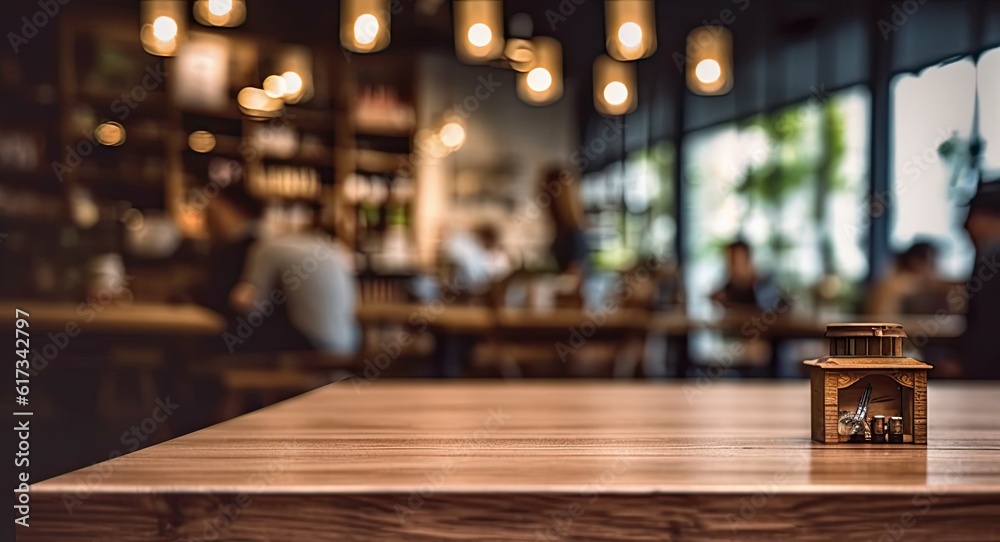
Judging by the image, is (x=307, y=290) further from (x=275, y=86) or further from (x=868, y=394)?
(x=868, y=394)

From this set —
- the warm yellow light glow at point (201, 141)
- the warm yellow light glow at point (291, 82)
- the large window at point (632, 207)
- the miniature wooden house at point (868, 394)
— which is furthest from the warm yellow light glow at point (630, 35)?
the miniature wooden house at point (868, 394)

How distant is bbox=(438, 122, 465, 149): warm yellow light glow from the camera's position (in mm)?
6328

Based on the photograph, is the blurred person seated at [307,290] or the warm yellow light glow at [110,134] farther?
the warm yellow light glow at [110,134]

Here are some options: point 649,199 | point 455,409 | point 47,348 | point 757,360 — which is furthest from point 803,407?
point 649,199

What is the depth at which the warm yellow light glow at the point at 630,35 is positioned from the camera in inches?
152

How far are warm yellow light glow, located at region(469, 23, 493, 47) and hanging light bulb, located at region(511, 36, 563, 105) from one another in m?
1.64

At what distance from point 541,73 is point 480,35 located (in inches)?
67.9

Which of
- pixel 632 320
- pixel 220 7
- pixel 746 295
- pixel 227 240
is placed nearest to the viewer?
pixel 220 7

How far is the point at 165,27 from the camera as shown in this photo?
4105 millimetres

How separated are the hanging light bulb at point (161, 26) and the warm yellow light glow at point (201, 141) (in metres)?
0.51

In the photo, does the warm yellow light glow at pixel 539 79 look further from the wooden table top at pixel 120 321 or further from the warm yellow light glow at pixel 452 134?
the wooden table top at pixel 120 321

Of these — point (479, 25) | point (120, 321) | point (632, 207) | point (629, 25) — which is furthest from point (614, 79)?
point (120, 321)

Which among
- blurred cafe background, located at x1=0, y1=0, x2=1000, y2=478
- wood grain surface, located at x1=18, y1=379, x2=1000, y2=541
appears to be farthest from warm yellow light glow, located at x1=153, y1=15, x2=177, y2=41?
wood grain surface, located at x1=18, y1=379, x2=1000, y2=541

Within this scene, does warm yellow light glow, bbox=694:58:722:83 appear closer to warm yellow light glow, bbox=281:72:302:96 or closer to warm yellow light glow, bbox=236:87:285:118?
warm yellow light glow, bbox=281:72:302:96
